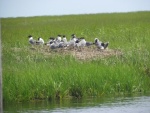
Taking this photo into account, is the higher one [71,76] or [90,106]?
[71,76]

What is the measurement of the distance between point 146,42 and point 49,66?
6.41 metres

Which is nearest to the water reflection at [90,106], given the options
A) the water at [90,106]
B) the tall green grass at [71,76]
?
the water at [90,106]

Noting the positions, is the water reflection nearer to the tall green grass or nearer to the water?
the water

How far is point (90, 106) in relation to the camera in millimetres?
17078

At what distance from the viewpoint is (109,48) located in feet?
82.2

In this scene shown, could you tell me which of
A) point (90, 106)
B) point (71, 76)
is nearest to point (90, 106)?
point (90, 106)

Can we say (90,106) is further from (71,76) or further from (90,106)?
(71,76)

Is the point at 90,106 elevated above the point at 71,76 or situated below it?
below

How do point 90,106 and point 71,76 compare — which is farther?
point 71,76

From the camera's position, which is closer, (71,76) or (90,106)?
(90,106)

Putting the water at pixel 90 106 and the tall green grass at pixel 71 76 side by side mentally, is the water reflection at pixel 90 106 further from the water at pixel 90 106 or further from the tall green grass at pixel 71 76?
the tall green grass at pixel 71 76

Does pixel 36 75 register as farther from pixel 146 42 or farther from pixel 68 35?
pixel 68 35

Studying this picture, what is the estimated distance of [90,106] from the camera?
672 inches

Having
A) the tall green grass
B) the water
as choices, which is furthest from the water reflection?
the tall green grass
